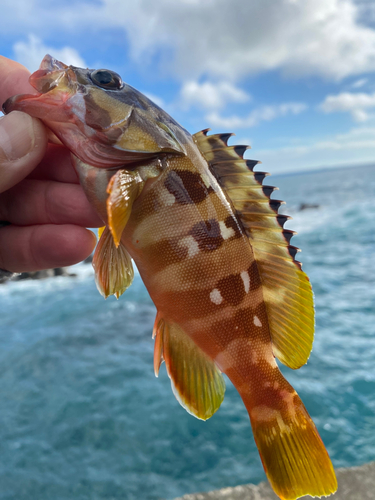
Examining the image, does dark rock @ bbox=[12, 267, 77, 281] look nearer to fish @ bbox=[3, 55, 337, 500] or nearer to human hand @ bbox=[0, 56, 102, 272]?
human hand @ bbox=[0, 56, 102, 272]

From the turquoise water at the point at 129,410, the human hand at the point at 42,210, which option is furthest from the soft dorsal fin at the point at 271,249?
the turquoise water at the point at 129,410

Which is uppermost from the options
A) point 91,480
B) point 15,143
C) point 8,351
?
point 15,143

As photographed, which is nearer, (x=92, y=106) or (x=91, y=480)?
(x=92, y=106)

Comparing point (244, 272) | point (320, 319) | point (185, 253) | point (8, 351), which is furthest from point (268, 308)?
point (8, 351)

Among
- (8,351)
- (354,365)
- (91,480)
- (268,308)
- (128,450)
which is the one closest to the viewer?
(268,308)

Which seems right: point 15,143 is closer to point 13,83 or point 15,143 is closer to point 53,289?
point 13,83

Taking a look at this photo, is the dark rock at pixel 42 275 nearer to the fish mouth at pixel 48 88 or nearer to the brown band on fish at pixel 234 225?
the fish mouth at pixel 48 88

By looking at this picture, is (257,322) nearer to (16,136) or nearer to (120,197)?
(120,197)
